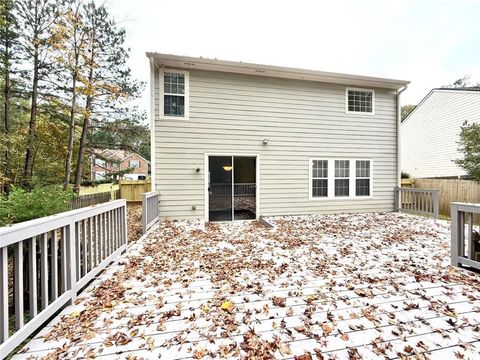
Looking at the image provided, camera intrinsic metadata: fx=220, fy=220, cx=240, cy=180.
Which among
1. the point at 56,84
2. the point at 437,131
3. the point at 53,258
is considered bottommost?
the point at 53,258

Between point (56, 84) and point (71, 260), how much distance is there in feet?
33.7

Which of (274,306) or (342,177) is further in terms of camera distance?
(342,177)

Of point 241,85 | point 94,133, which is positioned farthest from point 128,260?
point 94,133

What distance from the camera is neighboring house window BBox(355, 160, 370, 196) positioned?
8320mm

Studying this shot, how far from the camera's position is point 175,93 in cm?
685

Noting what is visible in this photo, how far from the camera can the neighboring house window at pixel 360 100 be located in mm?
8227

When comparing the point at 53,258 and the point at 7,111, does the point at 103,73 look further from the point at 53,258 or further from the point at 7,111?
the point at 53,258

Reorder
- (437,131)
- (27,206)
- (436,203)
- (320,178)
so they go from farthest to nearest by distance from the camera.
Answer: (437,131)
(320,178)
(436,203)
(27,206)

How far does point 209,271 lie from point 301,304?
1481mm

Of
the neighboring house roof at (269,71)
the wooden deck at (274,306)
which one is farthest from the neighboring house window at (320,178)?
the wooden deck at (274,306)

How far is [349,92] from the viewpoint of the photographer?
8211 millimetres

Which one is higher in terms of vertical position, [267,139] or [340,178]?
[267,139]

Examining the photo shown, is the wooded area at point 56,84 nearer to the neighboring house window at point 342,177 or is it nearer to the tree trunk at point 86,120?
the tree trunk at point 86,120

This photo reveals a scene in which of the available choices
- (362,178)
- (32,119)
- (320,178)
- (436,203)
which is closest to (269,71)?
(320,178)
